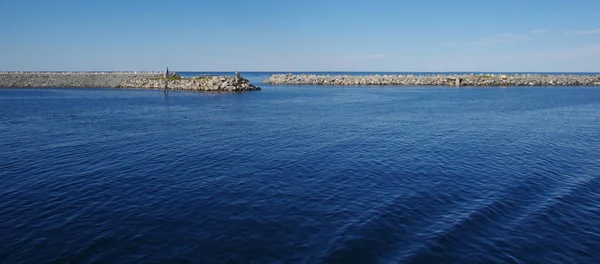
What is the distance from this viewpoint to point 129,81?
127250 mm

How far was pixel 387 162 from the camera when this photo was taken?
30.3 metres

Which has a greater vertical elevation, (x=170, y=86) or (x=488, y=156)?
(x=170, y=86)

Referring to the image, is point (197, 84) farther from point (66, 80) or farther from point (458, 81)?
point (458, 81)

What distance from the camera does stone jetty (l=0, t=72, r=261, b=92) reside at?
380ft

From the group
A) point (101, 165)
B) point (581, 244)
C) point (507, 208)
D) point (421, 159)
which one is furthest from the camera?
point (421, 159)

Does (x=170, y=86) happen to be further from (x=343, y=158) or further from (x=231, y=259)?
(x=231, y=259)

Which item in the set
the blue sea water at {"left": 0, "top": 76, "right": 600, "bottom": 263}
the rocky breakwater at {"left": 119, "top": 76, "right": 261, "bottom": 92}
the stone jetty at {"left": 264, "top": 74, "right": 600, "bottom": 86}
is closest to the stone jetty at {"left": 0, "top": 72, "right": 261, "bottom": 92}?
the rocky breakwater at {"left": 119, "top": 76, "right": 261, "bottom": 92}

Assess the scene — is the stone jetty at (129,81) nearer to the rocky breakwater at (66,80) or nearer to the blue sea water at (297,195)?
the rocky breakwater at (66,80)

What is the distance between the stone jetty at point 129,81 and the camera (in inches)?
4562

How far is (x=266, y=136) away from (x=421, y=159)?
17821mm

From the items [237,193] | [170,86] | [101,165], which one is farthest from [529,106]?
[170,86]

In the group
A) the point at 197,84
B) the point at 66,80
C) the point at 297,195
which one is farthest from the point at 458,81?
the point at 66,80

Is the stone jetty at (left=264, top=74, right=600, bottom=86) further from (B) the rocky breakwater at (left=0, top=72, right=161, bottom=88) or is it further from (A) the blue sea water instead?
(A) the blue sea water

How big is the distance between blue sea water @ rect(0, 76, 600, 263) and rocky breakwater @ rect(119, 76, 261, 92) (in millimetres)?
70069
